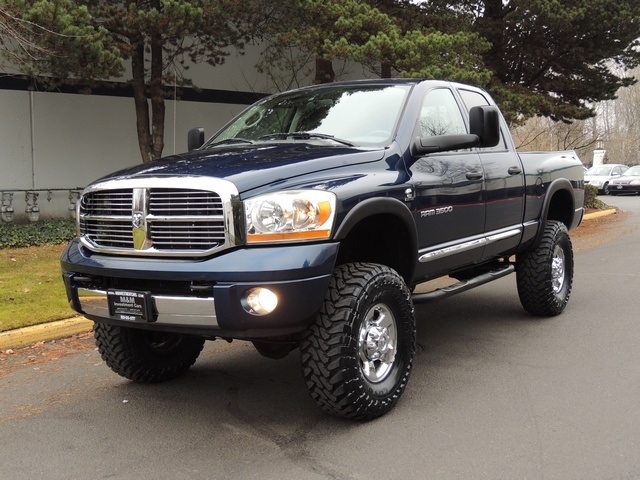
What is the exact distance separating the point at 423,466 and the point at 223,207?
1668 mm

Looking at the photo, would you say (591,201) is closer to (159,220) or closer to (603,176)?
(603,176)

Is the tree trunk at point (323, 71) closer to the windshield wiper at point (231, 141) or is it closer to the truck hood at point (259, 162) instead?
the windshield wiper at point (231, 141)

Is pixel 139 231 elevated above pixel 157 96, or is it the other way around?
pixel 157 96

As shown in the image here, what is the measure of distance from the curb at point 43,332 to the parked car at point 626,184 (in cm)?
2797

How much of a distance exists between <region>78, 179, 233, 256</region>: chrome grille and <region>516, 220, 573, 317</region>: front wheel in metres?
3.69

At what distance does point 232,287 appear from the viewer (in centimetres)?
352

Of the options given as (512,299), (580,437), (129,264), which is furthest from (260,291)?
(512,299)

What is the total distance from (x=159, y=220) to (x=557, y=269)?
14.3ft

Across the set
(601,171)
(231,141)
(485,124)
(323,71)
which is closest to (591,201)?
(323,71)

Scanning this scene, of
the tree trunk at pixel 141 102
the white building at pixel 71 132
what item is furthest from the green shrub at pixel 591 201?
the tree trunk at pixel 141 102

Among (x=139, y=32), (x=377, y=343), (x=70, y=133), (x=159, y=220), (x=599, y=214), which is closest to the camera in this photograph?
(x=159, y=220)

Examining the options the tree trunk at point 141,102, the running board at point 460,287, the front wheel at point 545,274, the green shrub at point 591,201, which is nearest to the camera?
the running board at point 460,287

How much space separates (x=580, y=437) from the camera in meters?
3.83

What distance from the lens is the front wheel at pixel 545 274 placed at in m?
6.36
